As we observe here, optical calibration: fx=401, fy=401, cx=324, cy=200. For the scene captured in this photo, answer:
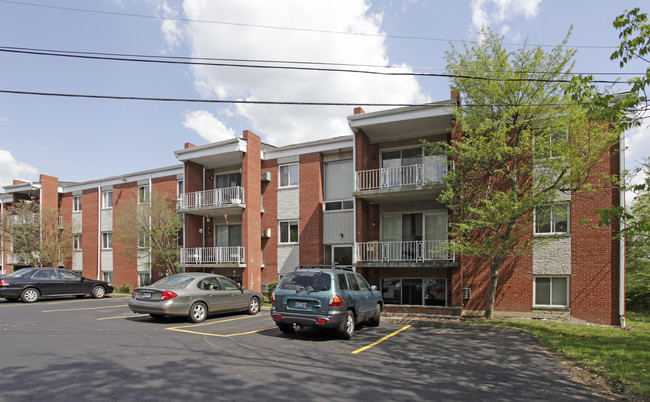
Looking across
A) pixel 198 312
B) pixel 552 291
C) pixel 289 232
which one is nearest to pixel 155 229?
pixel 289 232

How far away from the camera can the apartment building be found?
1474cm

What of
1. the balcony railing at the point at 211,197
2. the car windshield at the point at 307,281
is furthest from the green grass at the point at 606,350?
the balcony railing at the point at 211,197

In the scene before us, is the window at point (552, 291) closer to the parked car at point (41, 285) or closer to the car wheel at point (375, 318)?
the car wheel at point (375, 318)

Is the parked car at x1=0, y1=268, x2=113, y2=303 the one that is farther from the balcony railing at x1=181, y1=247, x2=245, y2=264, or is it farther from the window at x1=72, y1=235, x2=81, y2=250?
the window at x1=72, y1=235, x2=81, y2=250

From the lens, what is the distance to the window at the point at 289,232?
20094mm

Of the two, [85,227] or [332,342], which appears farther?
[85,227]

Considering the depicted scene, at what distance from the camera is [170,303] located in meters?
11.2

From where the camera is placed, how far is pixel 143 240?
73.9ft

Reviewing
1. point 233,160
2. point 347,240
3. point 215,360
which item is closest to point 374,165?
point 347,240

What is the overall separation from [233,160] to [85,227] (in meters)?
14.3

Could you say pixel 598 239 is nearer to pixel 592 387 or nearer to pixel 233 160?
pixel 592 387

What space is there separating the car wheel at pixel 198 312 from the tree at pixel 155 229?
32.3 ft

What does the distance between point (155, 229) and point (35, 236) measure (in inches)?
478

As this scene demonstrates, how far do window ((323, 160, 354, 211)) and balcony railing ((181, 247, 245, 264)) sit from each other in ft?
16.3
